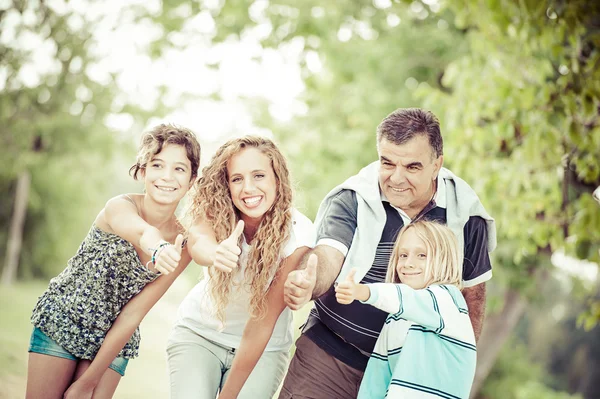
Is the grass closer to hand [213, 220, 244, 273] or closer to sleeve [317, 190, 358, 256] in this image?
sleeve [317, 190, 358, 256]

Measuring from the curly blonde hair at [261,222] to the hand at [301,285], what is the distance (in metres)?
0.30

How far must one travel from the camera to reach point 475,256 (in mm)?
3182

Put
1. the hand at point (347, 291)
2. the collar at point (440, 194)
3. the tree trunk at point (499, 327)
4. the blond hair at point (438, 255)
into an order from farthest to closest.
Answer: the tree trunk at point (499, 327)
the collar at point (440, 194)
the blond hair at point (438, 255)
the hand at point (347, 291)

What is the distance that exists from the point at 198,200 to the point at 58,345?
90 centimetres

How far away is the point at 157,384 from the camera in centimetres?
1056

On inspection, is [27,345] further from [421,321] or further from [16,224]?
[421,321]

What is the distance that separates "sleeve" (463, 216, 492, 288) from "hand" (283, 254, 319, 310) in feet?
2.79

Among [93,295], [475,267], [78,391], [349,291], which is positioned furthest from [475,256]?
[78,391]

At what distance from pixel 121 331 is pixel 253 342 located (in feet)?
1.98

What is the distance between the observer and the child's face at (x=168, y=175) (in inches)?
122

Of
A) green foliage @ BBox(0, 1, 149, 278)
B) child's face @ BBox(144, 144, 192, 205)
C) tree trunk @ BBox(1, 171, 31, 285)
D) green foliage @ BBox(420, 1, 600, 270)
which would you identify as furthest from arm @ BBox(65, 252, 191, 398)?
tree trunk @ BBox(1, 171, 31, 285)

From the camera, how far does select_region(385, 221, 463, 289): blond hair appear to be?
286 centimetres

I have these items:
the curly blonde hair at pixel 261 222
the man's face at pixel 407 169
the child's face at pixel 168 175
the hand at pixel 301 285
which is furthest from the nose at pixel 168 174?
the man's face at pixel 407 169

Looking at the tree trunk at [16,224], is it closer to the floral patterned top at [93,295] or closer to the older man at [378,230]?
the floral patterned top at [93,295]
